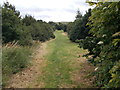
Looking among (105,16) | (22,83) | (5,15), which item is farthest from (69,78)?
(5,15)

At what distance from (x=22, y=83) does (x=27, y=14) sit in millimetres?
20733

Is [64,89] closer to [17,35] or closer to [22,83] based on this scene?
[22,83]

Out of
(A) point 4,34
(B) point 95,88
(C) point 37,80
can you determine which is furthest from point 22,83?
(A) point 4,34

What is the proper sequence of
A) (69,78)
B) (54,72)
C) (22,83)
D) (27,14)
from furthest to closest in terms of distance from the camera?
(27,14) → (54,72) → (69,78) → (22,83)

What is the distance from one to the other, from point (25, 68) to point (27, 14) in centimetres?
1857

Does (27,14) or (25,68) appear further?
(27,14)

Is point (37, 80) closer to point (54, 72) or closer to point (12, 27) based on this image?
point (54, 72)

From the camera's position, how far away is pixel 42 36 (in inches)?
1001

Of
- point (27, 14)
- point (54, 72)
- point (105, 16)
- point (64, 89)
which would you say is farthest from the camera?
point (27, 14)

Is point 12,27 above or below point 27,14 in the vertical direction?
below

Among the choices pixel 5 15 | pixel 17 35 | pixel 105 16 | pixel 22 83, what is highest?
pixel 5 15

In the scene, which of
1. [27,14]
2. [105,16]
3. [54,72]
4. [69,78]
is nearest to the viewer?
[105,16]

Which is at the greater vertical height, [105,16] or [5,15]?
[5,15]

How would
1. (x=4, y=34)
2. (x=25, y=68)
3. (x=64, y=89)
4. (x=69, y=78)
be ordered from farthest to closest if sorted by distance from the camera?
(x=4, y=34) < (x=25, y=68) < (x=69, y=78) < (x=64, y=89)
